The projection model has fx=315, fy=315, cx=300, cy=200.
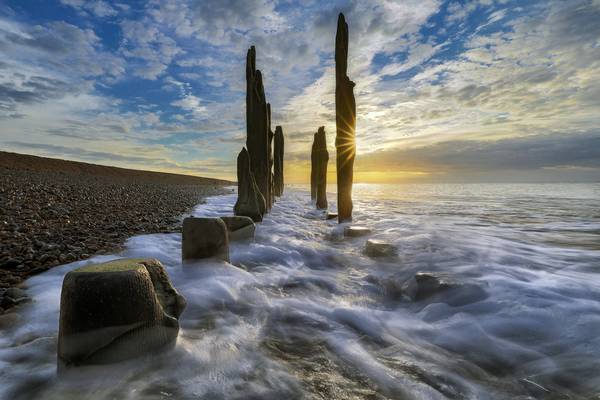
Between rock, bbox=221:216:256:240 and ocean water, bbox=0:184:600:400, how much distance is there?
3.22 feet

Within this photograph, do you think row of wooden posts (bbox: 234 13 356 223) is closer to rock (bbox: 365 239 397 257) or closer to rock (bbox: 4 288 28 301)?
rock (bbox: 365 239 397 257)

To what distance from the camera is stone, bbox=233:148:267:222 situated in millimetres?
8930

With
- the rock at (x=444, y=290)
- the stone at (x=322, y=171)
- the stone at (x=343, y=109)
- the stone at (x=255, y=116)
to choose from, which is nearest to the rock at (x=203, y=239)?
the rock at (x=444, y=290)

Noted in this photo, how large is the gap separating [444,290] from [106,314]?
3.47 meters

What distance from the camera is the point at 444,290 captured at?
377 cm

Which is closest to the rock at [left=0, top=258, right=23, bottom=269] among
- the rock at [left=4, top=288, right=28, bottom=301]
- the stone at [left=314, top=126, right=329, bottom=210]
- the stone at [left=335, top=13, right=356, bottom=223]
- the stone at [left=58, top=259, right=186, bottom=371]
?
the rock at [left=4, top=288, right=28, bottom=301]

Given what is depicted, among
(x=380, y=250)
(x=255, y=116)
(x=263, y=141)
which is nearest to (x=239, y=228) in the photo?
(x=380, y=250)

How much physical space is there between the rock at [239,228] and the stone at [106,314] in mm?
3873

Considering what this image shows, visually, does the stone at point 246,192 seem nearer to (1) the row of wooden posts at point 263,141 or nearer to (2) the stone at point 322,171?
(1) the row of wooden posts at point 263,141

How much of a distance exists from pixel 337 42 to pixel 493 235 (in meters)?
6.82

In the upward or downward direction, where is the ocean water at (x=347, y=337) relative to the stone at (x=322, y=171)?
downward

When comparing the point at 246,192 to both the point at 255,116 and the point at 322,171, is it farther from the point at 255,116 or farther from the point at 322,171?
the point at 322,171

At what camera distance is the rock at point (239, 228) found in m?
6.01

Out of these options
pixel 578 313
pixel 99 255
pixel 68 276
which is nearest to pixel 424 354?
pixel 578 313
